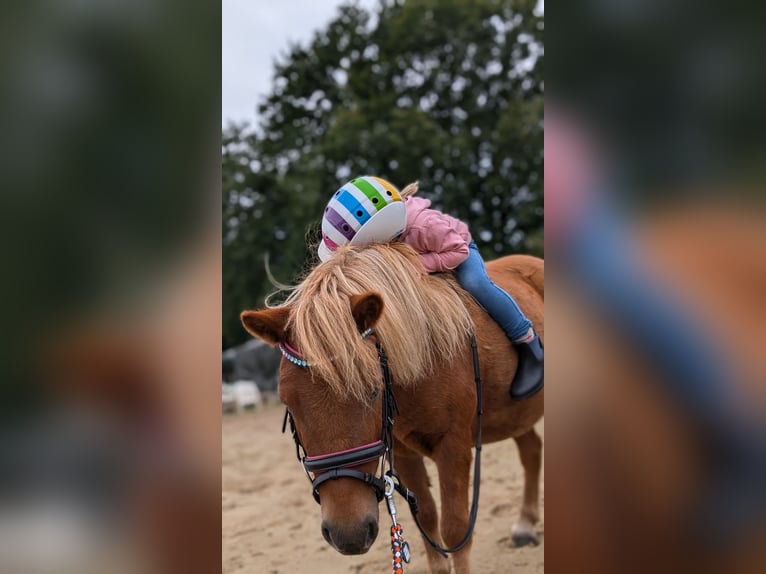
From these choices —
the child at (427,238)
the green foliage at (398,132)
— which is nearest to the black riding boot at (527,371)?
the child at (427,238)

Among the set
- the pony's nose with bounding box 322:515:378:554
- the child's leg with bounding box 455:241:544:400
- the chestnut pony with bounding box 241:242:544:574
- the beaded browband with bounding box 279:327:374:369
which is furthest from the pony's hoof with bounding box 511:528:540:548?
the beaded browband with bounding box 279:327:374:369

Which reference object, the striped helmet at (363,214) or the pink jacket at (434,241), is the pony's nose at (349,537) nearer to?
the striped helmet at (363,214)

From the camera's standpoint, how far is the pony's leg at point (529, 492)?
3.84 meters

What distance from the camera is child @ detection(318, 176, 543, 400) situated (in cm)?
236

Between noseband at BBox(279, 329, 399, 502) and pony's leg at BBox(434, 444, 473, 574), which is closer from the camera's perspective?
noseband at BBox(279, 329, 399, 502)

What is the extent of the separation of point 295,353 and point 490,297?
115 centimetres

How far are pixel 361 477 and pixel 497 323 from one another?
1.22m

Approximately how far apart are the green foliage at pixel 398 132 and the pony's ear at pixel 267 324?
9.90 m
